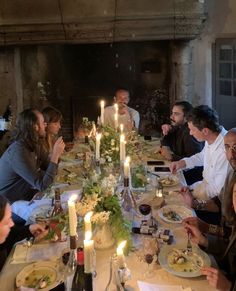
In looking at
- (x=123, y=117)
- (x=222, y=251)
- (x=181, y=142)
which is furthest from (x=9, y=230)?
(x=123, y=117)

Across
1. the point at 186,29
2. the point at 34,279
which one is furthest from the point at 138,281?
the point at 186,29

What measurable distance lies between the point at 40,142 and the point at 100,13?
7.21 ft

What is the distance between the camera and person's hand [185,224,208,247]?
6.23 ft

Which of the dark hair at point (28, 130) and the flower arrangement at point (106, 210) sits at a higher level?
the dark hair at point (28, 130)

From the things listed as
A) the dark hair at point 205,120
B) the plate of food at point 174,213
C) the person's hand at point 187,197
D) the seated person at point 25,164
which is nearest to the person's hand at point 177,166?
the dark hair at point 205,120

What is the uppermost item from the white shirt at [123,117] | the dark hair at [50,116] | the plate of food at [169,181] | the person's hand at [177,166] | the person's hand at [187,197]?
the dark hair at [50,116]

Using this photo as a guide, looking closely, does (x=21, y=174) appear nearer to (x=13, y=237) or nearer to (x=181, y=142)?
(x=13, y=237)

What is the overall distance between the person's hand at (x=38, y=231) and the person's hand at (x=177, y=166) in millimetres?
1237

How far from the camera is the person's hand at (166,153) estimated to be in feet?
10.7

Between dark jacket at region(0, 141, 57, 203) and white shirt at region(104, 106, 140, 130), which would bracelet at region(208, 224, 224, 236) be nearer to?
dark jacket at region(0, 141, 57, 203)

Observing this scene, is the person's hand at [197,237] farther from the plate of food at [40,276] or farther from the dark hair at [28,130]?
the dark hair at [28,130]

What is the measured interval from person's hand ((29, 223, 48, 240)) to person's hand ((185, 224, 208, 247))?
71cm

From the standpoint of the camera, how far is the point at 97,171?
8.50 ft

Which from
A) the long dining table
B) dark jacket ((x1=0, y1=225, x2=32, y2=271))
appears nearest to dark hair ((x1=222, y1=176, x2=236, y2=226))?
the long dining table
